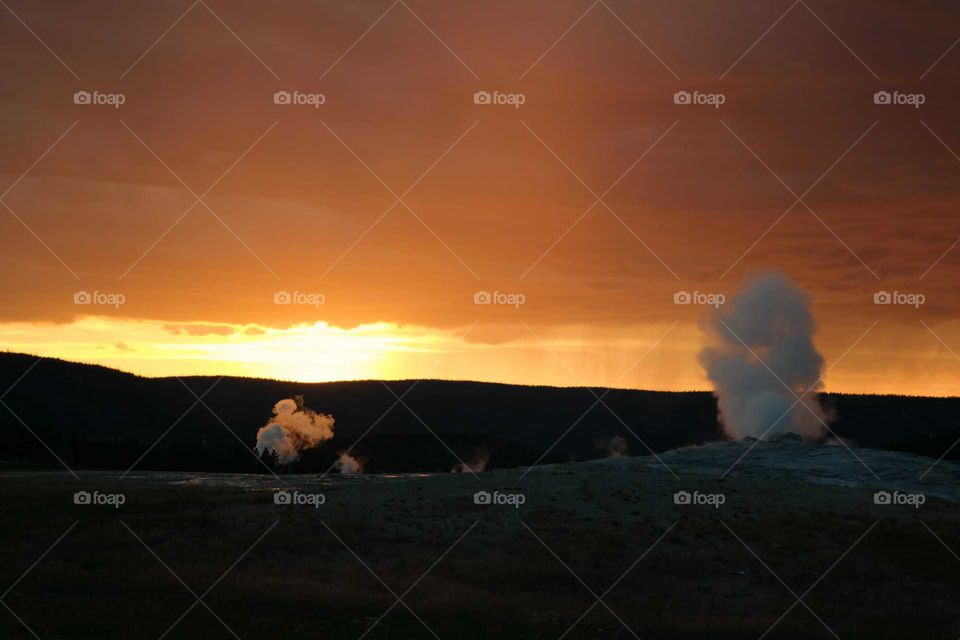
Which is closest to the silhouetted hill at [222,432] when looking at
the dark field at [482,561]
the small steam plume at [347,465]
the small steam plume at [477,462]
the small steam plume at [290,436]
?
the small steam plume at [477,462]

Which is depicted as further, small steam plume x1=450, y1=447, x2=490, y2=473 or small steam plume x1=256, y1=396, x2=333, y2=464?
small steam plume x1=450, y1=447, x2=490, y2=473

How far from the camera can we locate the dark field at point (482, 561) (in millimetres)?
26328

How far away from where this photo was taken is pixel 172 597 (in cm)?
2783

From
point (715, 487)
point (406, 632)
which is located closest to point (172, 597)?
point (406, 632)

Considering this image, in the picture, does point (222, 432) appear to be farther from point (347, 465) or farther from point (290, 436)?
point (347, 465)

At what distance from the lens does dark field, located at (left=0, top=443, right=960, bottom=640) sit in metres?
26.3

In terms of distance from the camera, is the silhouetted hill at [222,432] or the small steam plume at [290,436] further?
the small steam plume at [290,436]

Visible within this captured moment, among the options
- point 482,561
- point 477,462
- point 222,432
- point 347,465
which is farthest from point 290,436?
point 482,561

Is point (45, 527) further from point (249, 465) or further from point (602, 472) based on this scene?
point (249, 465)

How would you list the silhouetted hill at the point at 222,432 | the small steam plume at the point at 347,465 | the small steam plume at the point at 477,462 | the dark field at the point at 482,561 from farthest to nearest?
1. the small steam plume at the point at 477,462
2. the small steam plume at the point at 347,465
3. the silhouetted hill at the point at 222,432
4. the dark field at the point at 482,561

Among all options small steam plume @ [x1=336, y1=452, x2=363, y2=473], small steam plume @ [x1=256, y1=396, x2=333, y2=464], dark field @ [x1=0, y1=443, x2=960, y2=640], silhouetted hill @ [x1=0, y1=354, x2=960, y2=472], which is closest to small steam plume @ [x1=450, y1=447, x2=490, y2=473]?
silhouetted hill @ [x1=0, y1=354, x2=960, y2=472]

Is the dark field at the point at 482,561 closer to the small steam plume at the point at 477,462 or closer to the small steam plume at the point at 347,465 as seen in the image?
the small steam plume at the point at 347,465

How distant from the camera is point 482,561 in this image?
1405 inches

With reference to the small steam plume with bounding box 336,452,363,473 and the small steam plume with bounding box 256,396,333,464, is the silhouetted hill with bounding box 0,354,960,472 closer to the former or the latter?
the small steam plume with bounding box 336,452,363,473
